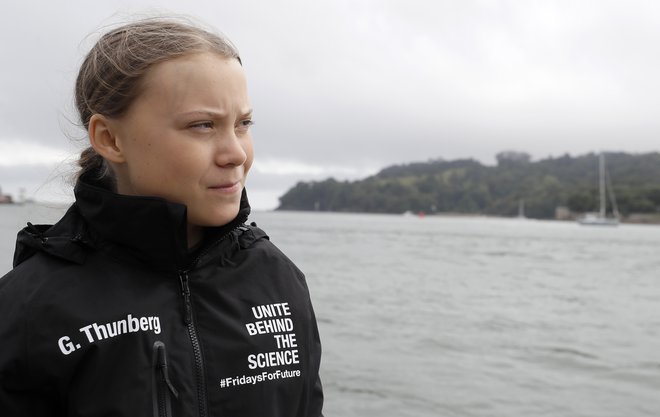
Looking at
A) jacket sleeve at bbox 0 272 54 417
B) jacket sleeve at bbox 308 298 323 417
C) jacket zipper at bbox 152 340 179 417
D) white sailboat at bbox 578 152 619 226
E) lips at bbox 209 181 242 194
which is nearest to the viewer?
jacket sleeve at bbox 0 272 54 417

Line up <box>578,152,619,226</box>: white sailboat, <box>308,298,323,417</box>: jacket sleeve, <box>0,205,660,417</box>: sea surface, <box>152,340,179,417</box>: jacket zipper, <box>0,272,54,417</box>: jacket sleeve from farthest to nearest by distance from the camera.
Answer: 1. <box>578,152,619,226</box>: white sailboat
2. <box>0,205,660,417</box>: sea surface
3. <box>308,298,323,417</box>: jacket sleeve
4. <box>152,340,179,417</box>: jacket zipper
5. <box>0,272,54,417</box>: jacket sleeve

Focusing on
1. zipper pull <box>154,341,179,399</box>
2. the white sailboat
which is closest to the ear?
zipper pull <box>154,341,179,399</box>

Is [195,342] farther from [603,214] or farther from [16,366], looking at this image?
[603,214]

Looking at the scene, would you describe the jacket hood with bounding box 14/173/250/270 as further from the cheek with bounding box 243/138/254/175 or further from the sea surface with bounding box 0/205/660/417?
the sea surface with bounding box 0/205/660/417

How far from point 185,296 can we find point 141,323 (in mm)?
135

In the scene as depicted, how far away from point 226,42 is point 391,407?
6.59 metres

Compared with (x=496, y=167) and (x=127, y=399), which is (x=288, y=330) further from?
(x=496, y=167)

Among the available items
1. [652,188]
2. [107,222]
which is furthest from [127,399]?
[652,188]

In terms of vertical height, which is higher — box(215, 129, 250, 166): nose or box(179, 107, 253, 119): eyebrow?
box(179, 107, 253, 119): eyebrow

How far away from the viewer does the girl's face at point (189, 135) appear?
1660mm

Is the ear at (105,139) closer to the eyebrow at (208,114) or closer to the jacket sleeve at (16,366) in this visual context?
the eyebrow at (208,114)

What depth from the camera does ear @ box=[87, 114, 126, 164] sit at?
172cm

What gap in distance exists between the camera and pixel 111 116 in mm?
1702

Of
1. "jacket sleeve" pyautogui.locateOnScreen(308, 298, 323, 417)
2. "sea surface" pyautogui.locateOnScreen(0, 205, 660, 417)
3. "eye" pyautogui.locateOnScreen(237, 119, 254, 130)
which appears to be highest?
"eye" pyautogui.locateOnScreen(237, 119, 254, 130)
